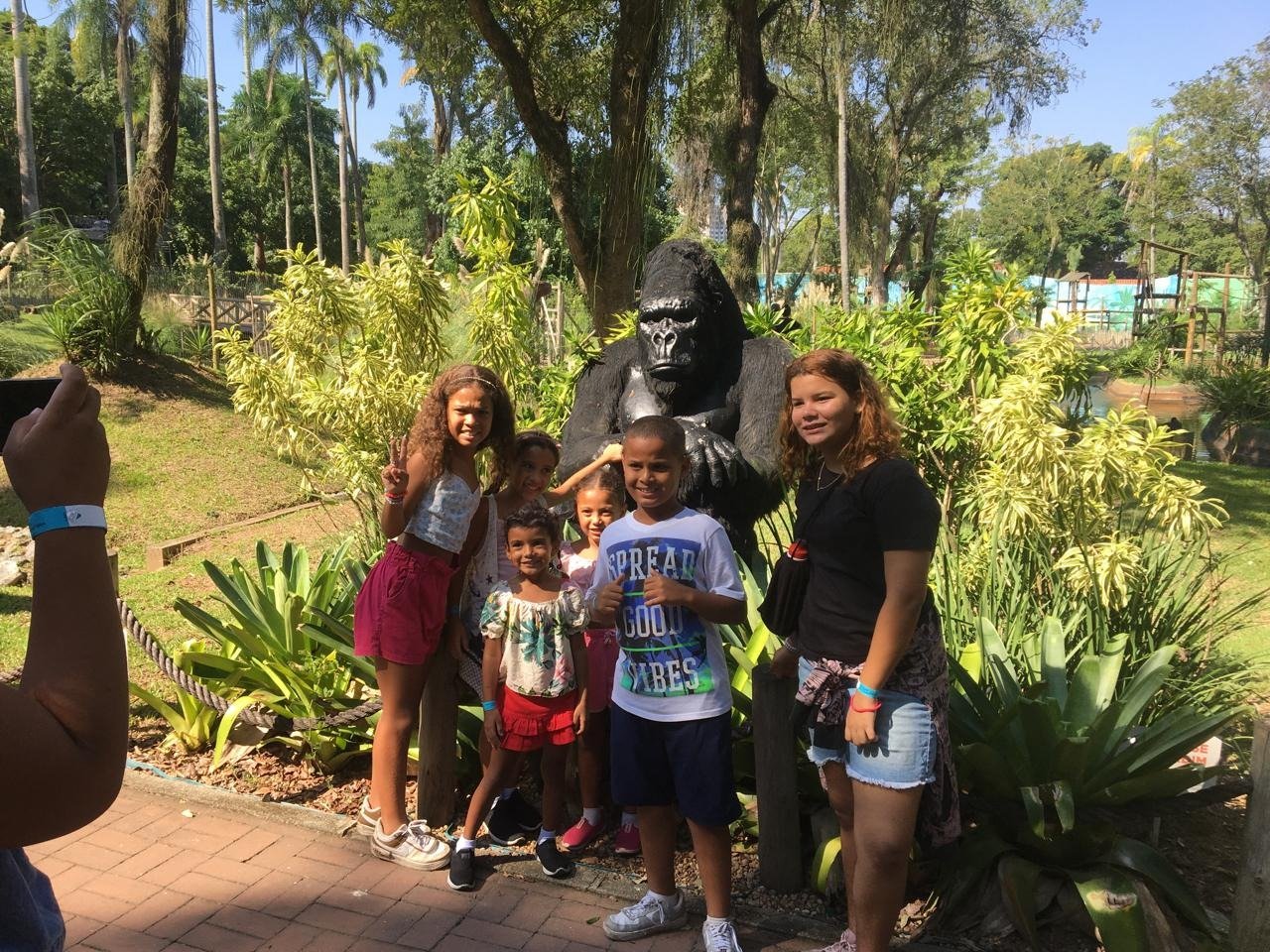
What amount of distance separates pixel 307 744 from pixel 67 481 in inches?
132

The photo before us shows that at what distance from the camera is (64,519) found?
114 centimetres

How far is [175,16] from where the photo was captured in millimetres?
11180

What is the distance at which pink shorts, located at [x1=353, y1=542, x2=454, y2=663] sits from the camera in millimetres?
3289

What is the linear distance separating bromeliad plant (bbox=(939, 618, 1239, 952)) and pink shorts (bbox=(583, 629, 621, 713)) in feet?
3.76

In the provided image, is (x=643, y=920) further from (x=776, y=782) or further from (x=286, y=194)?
(x=286, y=194)

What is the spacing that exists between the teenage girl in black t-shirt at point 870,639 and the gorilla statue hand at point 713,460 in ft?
3.56

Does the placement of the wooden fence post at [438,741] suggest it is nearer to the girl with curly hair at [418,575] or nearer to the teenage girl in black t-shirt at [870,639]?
the girl with curly hair at [418,575]

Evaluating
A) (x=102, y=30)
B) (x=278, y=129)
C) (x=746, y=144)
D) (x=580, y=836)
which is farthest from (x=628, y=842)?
(x=278, y=129)

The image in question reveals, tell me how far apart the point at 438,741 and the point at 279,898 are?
2.34 ft

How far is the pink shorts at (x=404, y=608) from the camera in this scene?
3289mm

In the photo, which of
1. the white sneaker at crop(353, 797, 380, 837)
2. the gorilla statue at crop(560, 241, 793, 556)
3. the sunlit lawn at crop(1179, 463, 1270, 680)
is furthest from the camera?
the sunlit lawn at crop(1179, 463, 1270, 680)

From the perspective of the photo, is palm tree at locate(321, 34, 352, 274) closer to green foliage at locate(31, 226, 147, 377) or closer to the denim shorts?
green foliage at locate(31, 226, 147, 377)

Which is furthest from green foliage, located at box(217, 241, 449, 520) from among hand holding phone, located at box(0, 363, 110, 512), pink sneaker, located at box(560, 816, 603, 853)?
hand holding phone, located at box(0, 363, 110, 512)

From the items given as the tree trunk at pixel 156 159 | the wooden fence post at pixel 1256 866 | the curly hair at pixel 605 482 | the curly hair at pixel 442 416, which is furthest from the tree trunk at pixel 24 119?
the wooden fence post at pixel 1256 866
